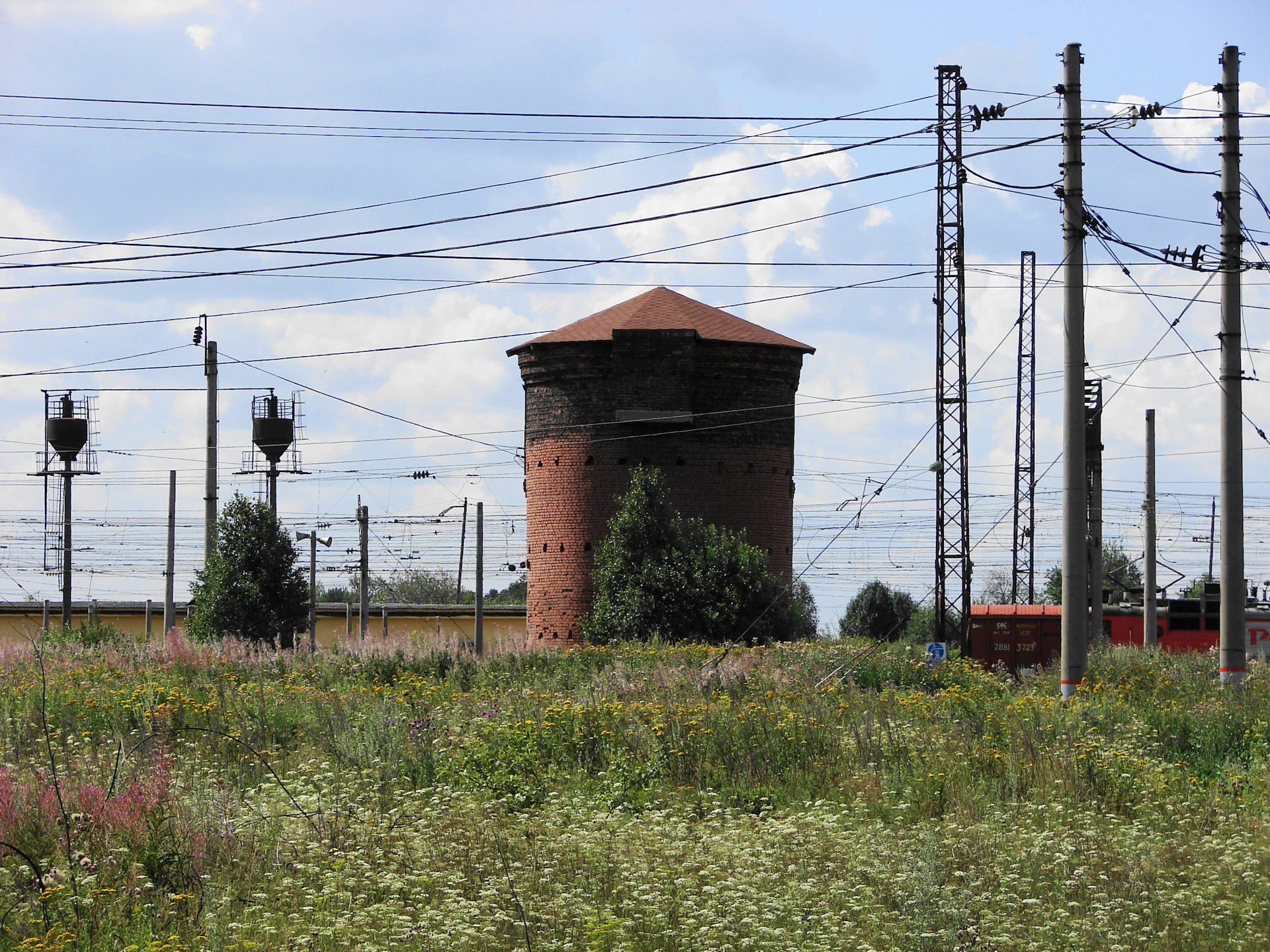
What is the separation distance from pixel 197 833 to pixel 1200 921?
6.53 metres

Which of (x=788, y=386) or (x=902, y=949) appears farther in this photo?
(x=788, y=386)

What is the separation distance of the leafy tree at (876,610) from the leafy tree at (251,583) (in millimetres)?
49139

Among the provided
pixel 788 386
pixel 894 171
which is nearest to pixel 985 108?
pixel 894 171

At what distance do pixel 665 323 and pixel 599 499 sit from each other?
6.18m

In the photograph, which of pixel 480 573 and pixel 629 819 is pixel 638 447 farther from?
pixel 629 819

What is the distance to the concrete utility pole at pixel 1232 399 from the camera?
17141mm

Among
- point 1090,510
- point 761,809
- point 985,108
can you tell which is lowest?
point 761,809

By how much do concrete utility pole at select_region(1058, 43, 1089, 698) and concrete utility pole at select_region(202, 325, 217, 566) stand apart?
23756mm

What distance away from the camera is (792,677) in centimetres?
1856

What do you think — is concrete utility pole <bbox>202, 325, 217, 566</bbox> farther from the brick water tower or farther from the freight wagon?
the freight wagon

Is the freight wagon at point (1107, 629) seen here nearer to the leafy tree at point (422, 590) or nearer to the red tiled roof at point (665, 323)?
the red tiled roof at point (665, 323)

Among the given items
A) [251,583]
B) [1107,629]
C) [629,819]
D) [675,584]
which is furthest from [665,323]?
[629,819]

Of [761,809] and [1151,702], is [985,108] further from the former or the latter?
[761,809]

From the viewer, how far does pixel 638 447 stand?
38.1 meters
